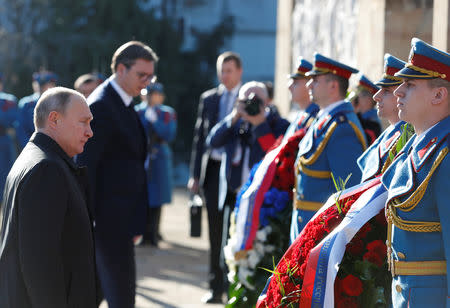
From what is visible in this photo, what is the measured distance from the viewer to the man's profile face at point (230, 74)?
7.80 m

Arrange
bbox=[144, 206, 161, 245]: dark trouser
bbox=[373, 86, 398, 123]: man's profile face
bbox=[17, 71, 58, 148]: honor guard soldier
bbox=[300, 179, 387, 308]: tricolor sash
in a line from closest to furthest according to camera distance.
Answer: bbox=[300, 179, 387, 308]: tricolor sash
bbox=[373, 86, 398, 123]: man's profile face
bbox=[17, 71, 58, 148]: honor guard soldier
bbox=[144, 206, 161, 245]: dark trouser

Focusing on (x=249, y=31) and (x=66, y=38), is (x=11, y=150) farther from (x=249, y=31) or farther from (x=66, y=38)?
(x=249, y=31)

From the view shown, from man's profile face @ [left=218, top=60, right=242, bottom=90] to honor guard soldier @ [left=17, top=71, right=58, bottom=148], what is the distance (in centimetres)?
320

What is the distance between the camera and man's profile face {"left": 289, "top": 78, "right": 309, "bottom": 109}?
240 inches

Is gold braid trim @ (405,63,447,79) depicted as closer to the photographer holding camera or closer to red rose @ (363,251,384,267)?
red rose @ (363,251,384,267)

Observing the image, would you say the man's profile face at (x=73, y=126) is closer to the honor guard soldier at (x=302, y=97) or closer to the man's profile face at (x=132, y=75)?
the man's profile face at (x=132, y=75)

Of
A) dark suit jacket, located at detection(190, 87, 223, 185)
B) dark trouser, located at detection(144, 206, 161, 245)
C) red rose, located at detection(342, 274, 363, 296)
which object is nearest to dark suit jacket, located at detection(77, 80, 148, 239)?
red rose, located at detection(342, 274, 363, 296)

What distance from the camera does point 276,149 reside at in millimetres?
5934

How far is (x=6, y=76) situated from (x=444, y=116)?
19.7 metres

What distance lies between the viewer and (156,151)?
11.9 metres

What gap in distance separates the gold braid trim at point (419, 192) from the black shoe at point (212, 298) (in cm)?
446

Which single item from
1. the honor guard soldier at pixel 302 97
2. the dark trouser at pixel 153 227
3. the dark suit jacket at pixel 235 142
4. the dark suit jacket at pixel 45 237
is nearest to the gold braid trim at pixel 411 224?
the dark suit jacket at pixel 45 237

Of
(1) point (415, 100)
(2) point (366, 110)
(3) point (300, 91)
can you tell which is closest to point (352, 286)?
(1) point (415, 100)

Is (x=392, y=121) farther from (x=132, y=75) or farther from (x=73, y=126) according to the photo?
(x=132, y=75)
